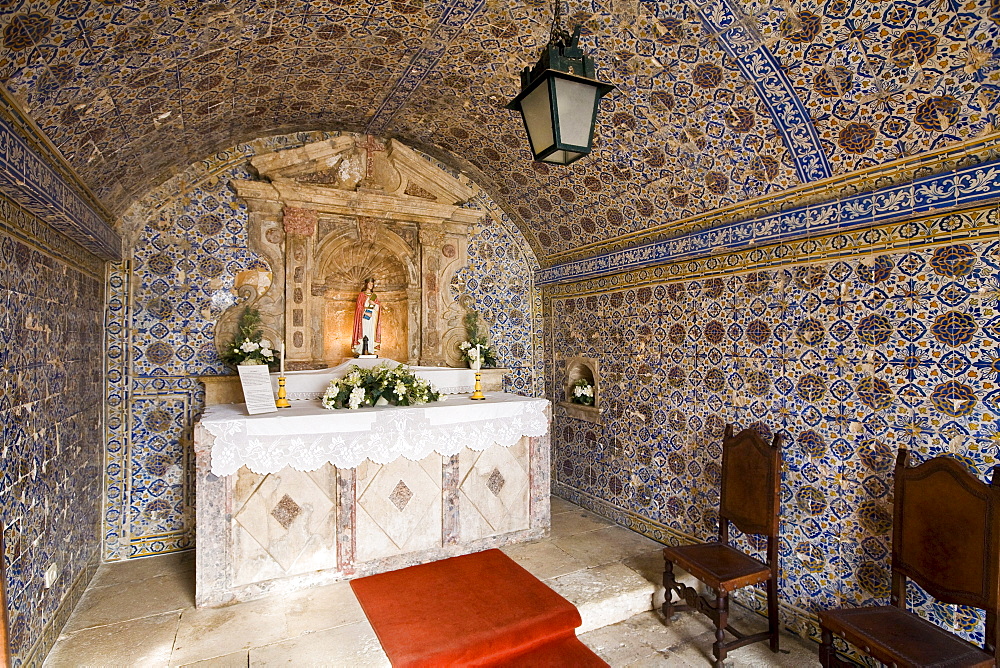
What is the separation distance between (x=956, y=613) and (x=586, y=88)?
3.94m

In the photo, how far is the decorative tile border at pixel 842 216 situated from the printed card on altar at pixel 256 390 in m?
4.11

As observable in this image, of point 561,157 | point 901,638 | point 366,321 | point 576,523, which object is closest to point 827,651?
point 901,638

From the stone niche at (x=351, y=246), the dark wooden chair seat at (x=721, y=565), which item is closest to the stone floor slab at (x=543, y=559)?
the dark wooden chair seat at (x=721, y=565)

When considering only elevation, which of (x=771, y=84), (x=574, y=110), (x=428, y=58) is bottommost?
(x=574, y=110)

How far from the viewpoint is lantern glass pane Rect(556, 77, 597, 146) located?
2641mm

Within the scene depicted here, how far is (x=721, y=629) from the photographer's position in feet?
12.5

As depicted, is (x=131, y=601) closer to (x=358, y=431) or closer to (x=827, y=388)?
(x=358, y=431)

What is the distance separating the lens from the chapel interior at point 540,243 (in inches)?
126

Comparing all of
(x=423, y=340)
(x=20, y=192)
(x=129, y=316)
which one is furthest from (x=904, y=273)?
(x=129, y=316)

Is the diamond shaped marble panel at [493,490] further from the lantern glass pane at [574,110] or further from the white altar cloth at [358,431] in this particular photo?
the lantern glass pane at [574,110]

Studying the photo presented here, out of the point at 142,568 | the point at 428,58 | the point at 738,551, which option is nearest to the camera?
the point at 738,551

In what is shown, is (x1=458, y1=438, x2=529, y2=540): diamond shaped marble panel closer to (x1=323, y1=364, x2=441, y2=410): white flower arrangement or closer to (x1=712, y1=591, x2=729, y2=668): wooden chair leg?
(x1=323, y1=364, x2=441, y2=410): white flower arrangement

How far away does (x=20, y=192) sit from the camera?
10.2ft

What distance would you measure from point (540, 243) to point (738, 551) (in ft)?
15.4
